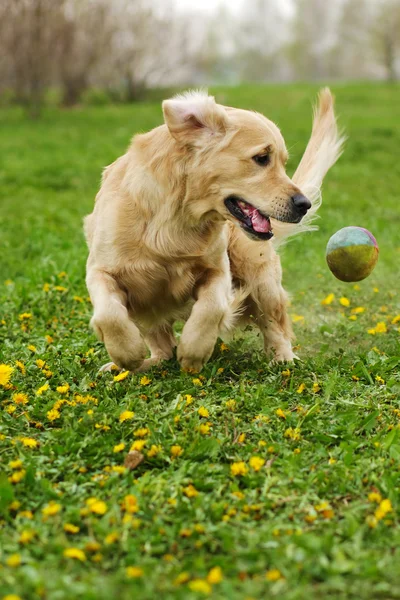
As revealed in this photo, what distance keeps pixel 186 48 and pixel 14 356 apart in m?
23.4

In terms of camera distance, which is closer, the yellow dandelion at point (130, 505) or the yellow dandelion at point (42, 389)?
the yellow dandelion at point (130, 505)

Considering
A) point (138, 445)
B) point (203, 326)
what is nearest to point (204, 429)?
point (138, 445)

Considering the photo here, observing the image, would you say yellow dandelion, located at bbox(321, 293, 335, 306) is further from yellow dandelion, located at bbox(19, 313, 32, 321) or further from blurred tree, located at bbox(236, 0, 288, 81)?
blurred tree, located at bbox(236, 0, 288, 81)

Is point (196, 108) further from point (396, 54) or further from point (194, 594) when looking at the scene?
point (396, 54)

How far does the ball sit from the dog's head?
0.54m

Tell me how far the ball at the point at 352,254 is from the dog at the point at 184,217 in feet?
1.35

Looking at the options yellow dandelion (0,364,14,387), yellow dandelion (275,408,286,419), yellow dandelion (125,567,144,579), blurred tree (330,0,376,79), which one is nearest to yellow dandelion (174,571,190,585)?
yellow dandelion (125,567,144,579)

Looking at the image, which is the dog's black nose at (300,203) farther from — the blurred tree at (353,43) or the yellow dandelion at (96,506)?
the blurred tree at (353,43)

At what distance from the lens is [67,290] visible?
5.74m

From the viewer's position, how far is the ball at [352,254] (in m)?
4.34

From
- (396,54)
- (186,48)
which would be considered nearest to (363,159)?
(186,48)

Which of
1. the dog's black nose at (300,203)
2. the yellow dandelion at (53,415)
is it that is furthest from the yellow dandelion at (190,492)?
the dog's black nose at (300,203)

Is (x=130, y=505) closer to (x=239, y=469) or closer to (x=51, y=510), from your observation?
(x=51, y=510)

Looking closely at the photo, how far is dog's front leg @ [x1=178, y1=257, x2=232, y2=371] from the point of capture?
4.00 metres
